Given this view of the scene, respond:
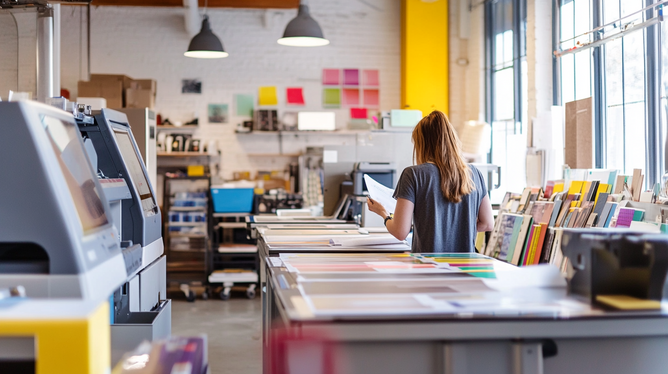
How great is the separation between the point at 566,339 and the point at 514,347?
0.14 metres

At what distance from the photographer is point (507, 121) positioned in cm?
762

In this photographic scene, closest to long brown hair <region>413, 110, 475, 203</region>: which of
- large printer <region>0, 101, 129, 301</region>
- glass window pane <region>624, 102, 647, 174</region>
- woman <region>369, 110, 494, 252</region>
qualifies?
woman <region>369, 110, 494, 252</region>

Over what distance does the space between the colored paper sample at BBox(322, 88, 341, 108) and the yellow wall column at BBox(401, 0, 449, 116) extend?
2.97ft

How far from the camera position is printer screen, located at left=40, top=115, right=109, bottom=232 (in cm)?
165

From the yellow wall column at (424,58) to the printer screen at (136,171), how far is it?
19.1 feet

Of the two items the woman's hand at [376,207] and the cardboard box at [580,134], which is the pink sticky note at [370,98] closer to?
the cardboard box at [580,134]

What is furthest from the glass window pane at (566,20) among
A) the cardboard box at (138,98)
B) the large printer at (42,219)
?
the large printer at (42,219)

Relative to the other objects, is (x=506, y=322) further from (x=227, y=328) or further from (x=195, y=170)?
(x=195, y=170)

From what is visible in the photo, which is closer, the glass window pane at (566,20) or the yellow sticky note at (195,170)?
the glass window pane at (566,20)

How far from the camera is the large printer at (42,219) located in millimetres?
1474

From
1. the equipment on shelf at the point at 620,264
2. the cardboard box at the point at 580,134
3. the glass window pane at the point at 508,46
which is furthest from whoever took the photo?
the glass window pane at the point at 508,46

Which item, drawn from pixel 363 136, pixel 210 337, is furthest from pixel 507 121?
pixel 210 337

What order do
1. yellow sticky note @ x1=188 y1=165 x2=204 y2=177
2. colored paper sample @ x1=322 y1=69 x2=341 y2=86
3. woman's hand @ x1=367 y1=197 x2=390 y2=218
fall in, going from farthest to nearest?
colored paper sample @ x1=322 y1=69 x2=341 y2=86, yellow sticky note @ x1=188 y1=165 x2=204 y2=177, woman's hand @ x1=367 y1=197 x2=390 y2=218

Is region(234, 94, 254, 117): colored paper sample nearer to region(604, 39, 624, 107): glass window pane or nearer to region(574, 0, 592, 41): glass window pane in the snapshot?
region(574, 0, 592, 41): glass window pane
